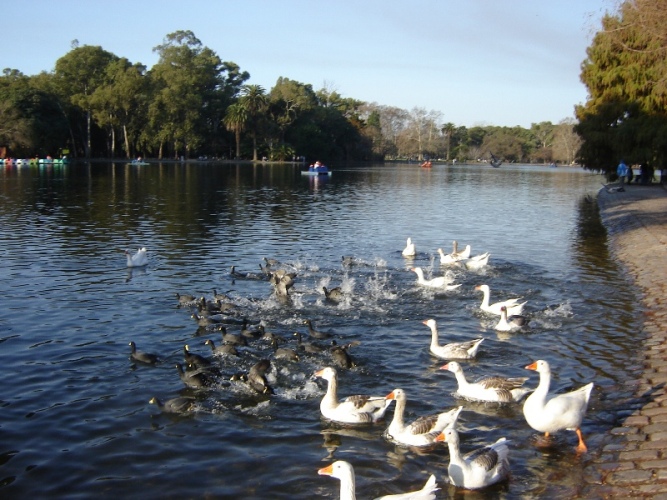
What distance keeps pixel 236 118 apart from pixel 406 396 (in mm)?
99377

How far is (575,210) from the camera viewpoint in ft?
135

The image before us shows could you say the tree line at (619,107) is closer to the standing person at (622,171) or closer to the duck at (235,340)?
the standing person at (622,171)

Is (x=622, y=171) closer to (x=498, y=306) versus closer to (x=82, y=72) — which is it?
(x=498, y=306)

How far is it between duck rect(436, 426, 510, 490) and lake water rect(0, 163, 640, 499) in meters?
0.19

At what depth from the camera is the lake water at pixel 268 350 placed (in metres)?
8.43

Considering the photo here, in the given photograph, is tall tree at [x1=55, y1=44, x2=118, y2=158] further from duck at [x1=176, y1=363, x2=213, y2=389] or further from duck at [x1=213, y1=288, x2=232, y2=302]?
duck at [x1=176, y1=363, x2=213, y2=389]

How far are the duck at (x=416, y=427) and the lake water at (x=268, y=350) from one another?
0.16 meters

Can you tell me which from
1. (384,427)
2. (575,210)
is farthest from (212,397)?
(575,210)

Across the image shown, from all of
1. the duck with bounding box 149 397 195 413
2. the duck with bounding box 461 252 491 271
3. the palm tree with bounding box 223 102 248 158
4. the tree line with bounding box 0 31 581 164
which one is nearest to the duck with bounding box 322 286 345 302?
the duck with bounding box 461 252 491 271

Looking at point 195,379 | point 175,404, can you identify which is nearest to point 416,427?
point 175,404

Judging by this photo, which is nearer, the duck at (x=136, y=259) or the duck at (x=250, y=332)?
the duck at (x=250, y=332)

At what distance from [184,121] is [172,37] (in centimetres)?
1575

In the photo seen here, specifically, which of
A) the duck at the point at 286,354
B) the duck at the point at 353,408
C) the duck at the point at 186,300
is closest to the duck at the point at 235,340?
the duck at the point at 286,354

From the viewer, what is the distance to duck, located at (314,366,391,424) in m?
9.75
